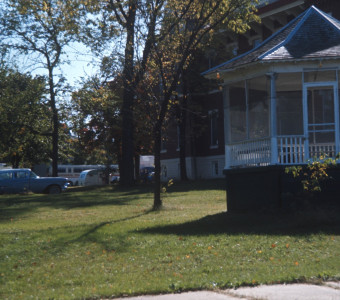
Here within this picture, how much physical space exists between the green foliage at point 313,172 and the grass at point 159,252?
0.83m

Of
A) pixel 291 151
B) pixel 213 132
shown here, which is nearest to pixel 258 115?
pixel 291 151

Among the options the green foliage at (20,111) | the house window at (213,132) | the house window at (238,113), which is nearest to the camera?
the house window at (238,113)

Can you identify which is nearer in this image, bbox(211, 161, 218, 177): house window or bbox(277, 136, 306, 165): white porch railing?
bbox(277, 136, 306, 165): white porch railing

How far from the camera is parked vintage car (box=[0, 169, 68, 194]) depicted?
31781mm

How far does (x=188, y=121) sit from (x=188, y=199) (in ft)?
56.7

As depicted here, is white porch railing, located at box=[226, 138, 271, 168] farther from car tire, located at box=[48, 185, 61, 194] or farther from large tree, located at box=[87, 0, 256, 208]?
car tire, located at box=[48, 185, 61, 194]

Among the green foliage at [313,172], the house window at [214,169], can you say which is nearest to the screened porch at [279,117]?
the green foliage at [313,172]

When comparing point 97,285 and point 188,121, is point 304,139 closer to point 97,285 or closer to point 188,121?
Result: point 97,285

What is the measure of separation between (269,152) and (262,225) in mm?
2754

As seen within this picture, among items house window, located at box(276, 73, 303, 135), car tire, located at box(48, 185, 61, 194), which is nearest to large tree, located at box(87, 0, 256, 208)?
house window, located at box(276, 73, 303, 135)

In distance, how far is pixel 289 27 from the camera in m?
17.4

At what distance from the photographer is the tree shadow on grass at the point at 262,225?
12.1 metres

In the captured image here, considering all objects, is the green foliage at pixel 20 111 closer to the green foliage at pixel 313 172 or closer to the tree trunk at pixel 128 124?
the tree trunk at pixel 128 124

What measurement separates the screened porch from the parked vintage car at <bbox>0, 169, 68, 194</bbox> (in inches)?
681
